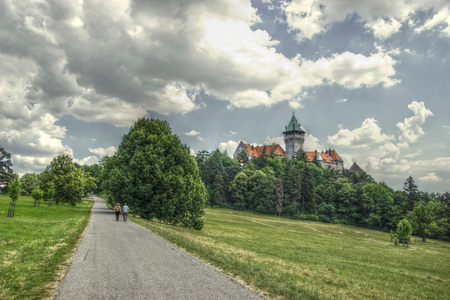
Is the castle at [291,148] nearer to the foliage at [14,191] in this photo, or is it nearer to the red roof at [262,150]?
the red roof at [262,150]

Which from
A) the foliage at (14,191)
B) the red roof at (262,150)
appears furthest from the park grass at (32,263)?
the red roof at (262,150)

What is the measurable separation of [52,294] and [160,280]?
9.14 ft

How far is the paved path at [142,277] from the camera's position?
698cm

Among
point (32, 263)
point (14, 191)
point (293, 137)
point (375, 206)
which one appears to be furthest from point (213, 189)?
point (32, 263)

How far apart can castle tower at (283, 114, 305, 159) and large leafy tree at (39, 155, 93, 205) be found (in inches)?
5028

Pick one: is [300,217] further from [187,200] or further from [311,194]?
[187,200]

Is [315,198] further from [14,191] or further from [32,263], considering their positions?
[32,263]

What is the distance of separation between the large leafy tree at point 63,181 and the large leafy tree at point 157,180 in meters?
16.6

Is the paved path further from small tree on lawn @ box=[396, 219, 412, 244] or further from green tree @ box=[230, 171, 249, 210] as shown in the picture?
green tree @ box=[230, 171, 249, 210]

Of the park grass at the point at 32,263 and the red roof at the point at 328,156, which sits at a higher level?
the red roof at the point at 328,156

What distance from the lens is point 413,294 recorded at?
1089 centimetres

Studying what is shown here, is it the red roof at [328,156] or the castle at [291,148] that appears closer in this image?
the castle at [291,148]

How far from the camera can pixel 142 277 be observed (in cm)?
831

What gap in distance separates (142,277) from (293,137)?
515 feet
